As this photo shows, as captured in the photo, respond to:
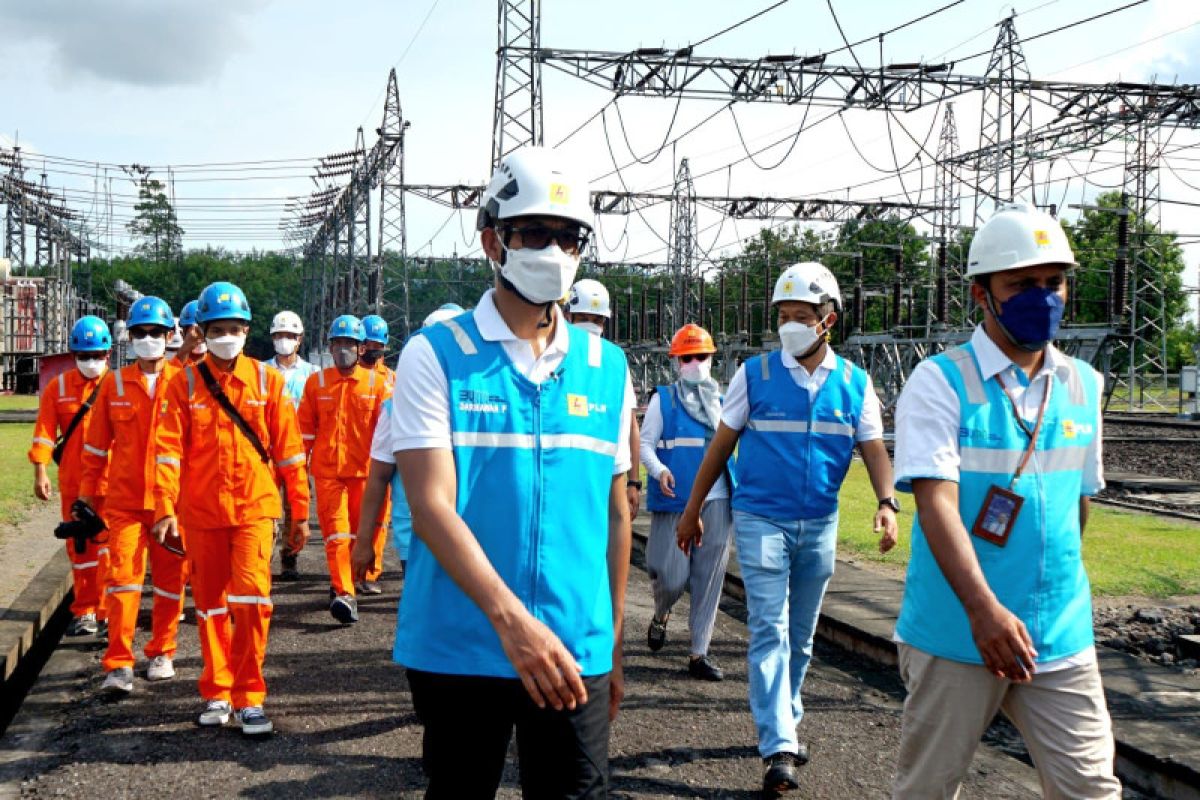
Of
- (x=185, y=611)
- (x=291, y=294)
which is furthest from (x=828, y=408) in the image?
(x=291, y=294)

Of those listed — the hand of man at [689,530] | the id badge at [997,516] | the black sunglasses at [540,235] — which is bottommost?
the hand of man at [689,530]

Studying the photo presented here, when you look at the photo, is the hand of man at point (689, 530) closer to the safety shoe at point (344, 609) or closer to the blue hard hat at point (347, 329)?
the safety shoe at point (344, 609)

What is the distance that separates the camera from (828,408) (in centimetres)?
555

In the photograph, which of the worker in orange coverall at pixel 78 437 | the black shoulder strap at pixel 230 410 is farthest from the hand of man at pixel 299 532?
the worker in orange coverall at pixel 78 437

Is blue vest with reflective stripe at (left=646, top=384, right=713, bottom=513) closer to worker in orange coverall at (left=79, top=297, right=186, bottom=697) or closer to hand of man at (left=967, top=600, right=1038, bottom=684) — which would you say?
worker in orange coverall at (left=79, top=297, right=186, bottom=697)

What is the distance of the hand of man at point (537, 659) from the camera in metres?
2.45

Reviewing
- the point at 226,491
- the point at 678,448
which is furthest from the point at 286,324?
the point at 226,491

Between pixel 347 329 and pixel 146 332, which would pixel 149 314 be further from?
pixel 347 329

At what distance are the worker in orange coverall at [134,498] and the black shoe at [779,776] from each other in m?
3.66

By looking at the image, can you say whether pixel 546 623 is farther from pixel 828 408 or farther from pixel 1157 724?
pixel 1157 724

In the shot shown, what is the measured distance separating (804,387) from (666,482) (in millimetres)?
1876

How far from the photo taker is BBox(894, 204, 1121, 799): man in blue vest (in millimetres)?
3248

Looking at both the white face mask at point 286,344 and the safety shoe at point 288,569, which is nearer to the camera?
the safety shoe at point 288,569

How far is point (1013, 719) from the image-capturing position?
11.1 ft
